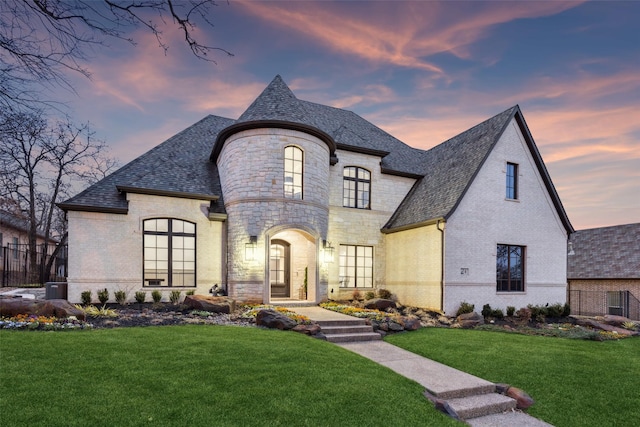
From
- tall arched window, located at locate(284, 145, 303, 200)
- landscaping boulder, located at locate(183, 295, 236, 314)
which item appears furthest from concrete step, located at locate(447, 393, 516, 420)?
tall arched window, located at locate(284, 145, 303, 200)

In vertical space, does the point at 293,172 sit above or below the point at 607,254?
above

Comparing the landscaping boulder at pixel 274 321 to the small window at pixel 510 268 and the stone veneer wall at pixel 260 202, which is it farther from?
the small window at pixel 510 268

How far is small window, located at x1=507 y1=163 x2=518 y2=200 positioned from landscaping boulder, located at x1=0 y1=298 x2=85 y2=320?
16.8 m

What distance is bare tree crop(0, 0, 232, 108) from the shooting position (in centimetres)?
372

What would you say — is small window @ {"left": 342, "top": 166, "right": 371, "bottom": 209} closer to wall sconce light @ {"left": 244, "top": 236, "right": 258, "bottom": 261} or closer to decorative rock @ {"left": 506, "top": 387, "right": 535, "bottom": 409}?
wall sconce light @ {"left": 244, "top": 236, "right": 258, "bottom": 261}

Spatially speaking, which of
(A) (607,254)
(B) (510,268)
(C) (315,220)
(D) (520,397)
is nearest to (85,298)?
(C) (315,220)

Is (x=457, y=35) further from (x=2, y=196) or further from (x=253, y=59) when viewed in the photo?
(x=2, y=196)

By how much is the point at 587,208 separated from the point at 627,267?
5.74 m

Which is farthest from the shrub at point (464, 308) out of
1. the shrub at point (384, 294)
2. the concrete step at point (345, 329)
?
the concrete step at point (345, 329)

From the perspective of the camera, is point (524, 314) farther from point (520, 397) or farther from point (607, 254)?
point (607, 254)

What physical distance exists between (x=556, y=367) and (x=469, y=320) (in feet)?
16.8

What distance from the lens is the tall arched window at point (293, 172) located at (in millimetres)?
14016

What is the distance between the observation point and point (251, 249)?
523 inches

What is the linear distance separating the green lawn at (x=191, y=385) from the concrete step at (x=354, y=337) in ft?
6.48
